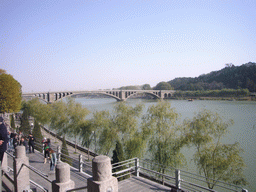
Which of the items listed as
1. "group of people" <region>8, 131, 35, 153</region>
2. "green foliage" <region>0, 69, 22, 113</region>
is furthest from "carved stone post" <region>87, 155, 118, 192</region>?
"green foliage" <region>0, 69, 22, 113</region>

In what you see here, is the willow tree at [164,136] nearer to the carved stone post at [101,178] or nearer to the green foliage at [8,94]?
the carved stone post at [101,178]

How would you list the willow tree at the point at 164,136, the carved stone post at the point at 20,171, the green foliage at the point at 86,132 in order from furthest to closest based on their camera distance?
the green foliage at the point at 86,132
the willow tree at the point at 164,136
the carved stone post at the point at 20,171

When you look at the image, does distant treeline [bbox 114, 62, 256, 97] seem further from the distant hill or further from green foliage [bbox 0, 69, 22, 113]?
green foliage [bbox 0, 69, 22, 113]

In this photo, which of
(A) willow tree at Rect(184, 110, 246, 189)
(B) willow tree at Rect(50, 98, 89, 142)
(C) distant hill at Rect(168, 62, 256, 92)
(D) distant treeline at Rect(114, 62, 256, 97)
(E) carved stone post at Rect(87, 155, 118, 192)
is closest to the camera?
(E) carved stone post at Rect(87, 155, 118, 192)

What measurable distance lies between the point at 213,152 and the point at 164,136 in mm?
2703

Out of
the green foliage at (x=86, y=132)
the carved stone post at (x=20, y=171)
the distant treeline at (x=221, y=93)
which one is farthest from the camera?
the distant treeline at (x=221, y=93)

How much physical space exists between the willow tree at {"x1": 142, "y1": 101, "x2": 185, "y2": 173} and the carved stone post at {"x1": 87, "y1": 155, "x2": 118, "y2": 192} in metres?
9.01

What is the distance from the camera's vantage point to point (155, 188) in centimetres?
526

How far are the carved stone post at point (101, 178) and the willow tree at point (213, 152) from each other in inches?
293

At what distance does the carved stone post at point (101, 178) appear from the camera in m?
2.12

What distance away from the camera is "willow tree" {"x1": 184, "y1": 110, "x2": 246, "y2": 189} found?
884 cm

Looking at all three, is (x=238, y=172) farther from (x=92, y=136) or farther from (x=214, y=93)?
(x=214, y=93)

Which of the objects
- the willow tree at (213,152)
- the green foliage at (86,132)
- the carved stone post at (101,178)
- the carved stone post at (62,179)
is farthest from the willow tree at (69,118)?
the carved stone post at (101,178)

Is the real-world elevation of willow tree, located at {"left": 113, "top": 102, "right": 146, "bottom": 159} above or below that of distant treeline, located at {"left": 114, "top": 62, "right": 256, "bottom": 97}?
below
